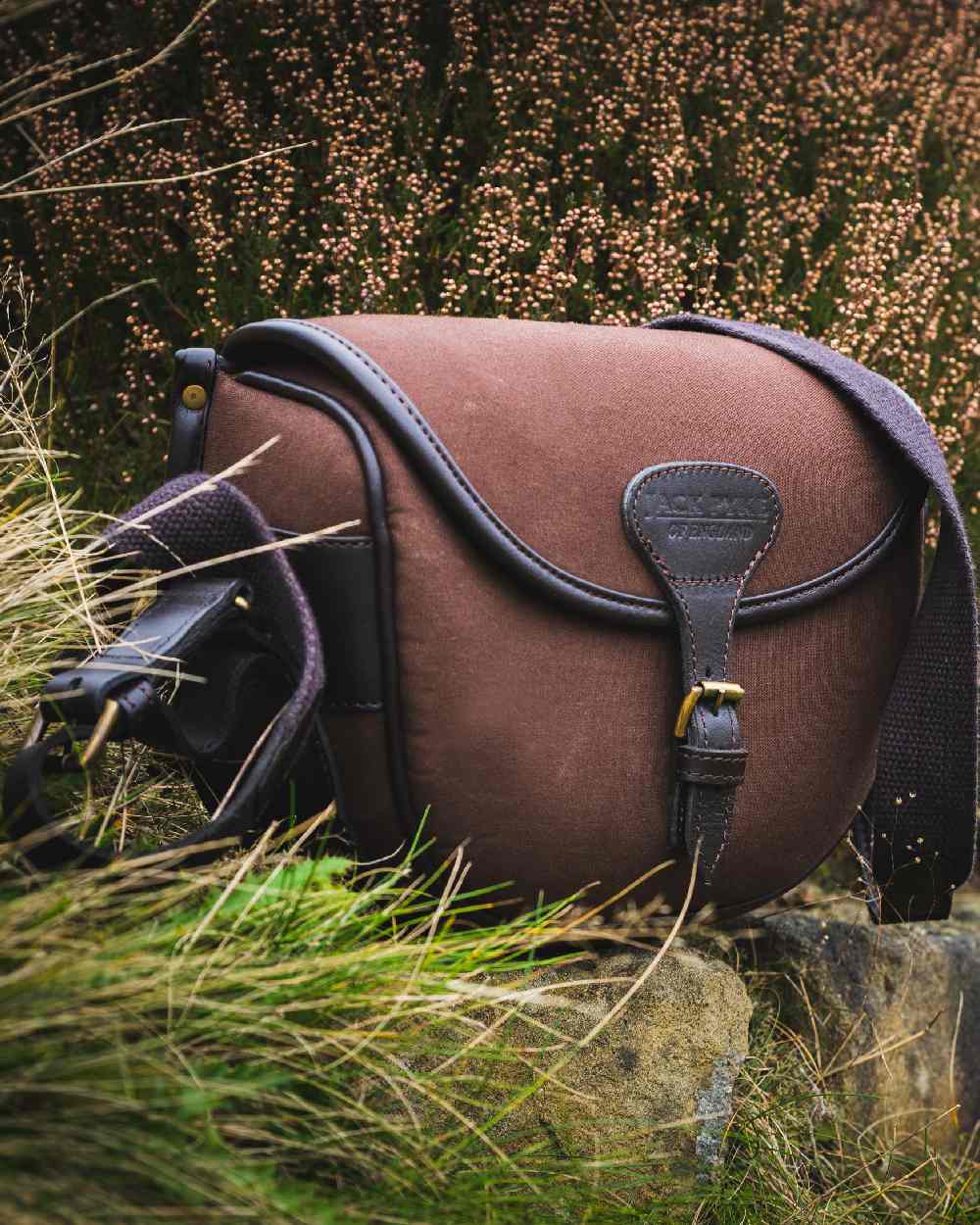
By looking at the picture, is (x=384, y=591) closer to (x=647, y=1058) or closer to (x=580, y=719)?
(x=580, y=719)

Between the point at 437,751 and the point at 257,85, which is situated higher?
the point at 257,85


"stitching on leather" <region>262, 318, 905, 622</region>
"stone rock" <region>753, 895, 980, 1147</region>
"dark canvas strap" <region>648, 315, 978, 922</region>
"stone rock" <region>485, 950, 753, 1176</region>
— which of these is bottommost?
"stone rock" <region>753, 895, 980, 1147</region>

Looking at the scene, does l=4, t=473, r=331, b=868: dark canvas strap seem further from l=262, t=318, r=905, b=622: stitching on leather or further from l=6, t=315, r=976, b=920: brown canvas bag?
l=262, t=318, r=905, b=622: stitching on leather

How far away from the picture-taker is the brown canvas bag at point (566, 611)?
1.07 metres

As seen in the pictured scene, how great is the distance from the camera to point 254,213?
1.91 metres

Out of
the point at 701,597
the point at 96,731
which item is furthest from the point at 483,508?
the point at 96,731

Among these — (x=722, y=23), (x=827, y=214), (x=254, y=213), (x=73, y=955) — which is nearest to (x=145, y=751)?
(x=73, y=955)

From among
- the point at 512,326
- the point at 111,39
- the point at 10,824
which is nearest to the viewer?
the point at 10,824

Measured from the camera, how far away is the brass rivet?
1210 millimetres

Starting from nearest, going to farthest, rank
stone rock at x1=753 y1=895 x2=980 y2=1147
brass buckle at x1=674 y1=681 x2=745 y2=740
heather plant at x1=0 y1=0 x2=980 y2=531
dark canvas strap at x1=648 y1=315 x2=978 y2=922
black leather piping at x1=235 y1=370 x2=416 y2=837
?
1. black leather piping at x1=235 y1=370 x2=416 y2=837
2. brass buckle at x1=674 y1=681 x2=745 y2=740
3. dark canvas strap at x1=648 y1=315 x2=978 y2=922
4. stone rock at x1=753 y1=895 x2=980 y2=1147
5. heather plant at x1=0 y1=0 x2=980 y2=531

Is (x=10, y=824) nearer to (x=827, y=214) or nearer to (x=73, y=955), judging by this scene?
(x=73, y=955)

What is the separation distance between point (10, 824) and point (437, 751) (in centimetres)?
37

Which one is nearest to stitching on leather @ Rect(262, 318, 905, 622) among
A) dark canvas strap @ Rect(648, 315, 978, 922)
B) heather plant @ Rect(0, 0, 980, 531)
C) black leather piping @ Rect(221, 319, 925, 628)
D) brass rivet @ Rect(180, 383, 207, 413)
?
black leather piping @ Rect(221, 319, 925, 628)

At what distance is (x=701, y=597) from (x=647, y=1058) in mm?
498
